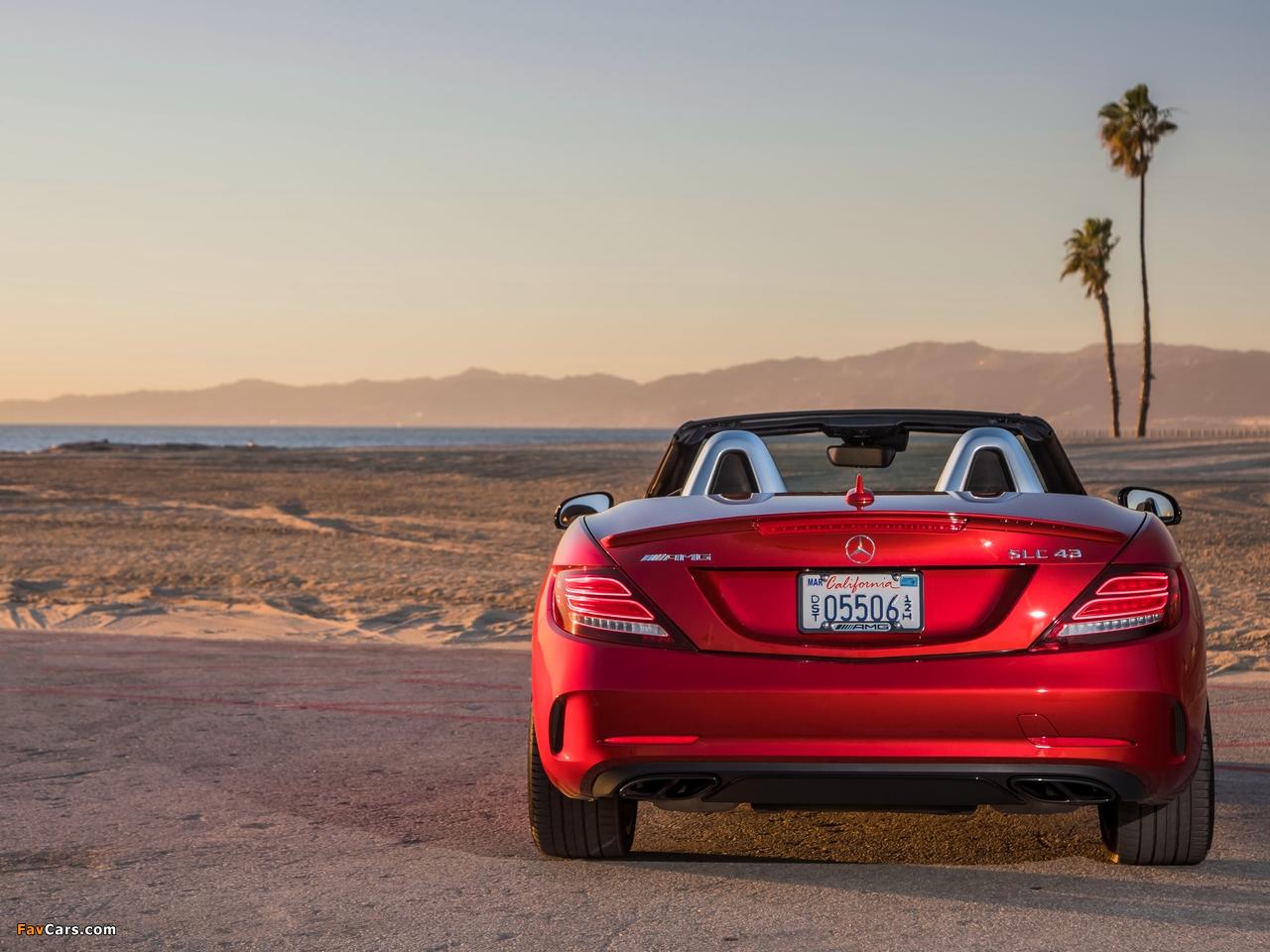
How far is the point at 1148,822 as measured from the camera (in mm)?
4320

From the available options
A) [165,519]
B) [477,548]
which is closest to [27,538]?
[165,519]

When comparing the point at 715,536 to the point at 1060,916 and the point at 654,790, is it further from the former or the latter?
the point at 1060,916

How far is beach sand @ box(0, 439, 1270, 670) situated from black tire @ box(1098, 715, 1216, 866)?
5.71 metres

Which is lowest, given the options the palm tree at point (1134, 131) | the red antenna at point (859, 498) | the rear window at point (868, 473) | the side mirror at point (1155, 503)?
the rear window at point (868, 473)

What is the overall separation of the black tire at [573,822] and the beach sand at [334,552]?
249 inches

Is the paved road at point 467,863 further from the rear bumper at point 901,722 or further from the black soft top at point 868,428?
the black soft top at point 868,428

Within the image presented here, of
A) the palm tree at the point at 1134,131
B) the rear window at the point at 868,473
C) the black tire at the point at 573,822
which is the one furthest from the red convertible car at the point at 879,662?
the palm tree at the point at 1134,131

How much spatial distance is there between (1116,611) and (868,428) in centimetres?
237

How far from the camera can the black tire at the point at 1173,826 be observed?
168 inches

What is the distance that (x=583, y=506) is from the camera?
202 inches

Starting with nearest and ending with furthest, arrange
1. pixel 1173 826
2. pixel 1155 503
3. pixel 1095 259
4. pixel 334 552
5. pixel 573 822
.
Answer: pixel 1173 826 → pixel 573 822 → pixel 1155 503 → pixel 334 552 → pixel 1095 259

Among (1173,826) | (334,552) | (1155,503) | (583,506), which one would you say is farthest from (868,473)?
(1173,826)

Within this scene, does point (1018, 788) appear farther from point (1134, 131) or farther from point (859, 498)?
point (1134, 131)

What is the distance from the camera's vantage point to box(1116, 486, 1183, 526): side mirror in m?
4.86
